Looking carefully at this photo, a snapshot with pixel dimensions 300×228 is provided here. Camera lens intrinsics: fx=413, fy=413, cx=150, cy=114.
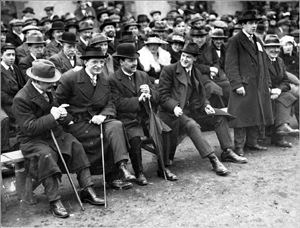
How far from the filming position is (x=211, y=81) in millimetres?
8156

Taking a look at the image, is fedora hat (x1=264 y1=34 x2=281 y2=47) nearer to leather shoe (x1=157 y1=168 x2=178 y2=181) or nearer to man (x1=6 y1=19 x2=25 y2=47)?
leather shoe (x1=157 y1=168 x2=178 y2=181)

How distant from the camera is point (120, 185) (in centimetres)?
539

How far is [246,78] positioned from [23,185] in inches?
153

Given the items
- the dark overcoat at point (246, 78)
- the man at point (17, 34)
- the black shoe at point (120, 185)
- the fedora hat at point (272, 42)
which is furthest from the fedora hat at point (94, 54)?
the man at point (17, 34)

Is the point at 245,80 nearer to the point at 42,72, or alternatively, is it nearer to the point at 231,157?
the point at 231,157

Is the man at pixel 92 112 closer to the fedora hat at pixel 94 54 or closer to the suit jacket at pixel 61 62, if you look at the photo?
the fedora hat at pixel 94 54

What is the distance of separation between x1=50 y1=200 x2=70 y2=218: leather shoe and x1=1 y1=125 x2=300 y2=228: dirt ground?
63 mm

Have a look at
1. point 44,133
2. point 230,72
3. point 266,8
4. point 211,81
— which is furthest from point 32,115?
point 266,8

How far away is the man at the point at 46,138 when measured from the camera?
4695mm

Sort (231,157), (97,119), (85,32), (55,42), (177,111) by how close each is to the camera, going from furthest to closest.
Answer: (85,32)
(55,42)
(231,157)
(177,111)
(97,119)

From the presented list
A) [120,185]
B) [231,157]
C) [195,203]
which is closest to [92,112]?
[120,185]

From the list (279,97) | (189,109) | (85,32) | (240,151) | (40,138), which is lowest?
(240,151)

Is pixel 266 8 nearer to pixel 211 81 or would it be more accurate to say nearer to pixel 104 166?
pixel 211 81

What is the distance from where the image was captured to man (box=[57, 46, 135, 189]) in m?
5.30
